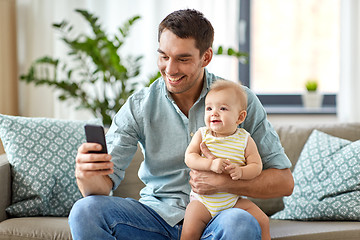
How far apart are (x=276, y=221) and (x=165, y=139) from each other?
70 cm

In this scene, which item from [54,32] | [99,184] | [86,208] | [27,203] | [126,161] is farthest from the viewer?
[54,32]

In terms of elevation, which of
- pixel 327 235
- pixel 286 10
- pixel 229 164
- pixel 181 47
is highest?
pixel 286 10

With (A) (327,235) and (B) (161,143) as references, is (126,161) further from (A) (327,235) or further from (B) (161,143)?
(A) (327,235)

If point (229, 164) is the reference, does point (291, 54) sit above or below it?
above

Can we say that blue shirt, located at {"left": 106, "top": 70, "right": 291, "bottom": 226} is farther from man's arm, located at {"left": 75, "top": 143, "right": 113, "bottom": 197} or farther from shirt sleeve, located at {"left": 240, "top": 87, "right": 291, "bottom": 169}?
man's arm, located at {"left": 75, "top": 143, "right": 113, "bottom": 197}

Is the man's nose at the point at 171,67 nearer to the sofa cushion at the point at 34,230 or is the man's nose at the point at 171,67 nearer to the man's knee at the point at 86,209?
the man's knee at the point at 86,209

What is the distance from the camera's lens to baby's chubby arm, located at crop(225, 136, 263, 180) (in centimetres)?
162

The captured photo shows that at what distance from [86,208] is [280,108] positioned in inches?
103

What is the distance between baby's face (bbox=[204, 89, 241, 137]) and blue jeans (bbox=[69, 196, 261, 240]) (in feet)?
0.91

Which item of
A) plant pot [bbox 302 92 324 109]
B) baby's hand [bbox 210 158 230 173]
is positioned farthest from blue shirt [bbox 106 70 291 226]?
plant pot [bbox 302 92 324 109]

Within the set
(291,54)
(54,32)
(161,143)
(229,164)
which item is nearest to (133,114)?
(161,143)

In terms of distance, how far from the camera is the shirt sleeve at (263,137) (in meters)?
1.80

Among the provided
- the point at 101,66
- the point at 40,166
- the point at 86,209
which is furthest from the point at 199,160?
the point at 101,66

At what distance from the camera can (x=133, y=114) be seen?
6.13 feet
